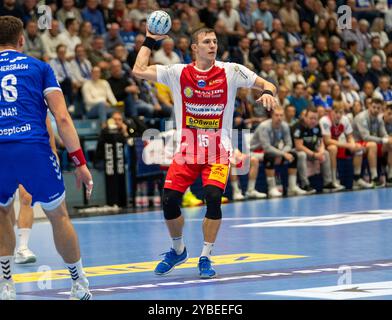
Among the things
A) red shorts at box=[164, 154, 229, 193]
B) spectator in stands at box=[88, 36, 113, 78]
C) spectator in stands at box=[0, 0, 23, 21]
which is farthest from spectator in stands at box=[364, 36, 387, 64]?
red shorts at box=[164, 154, 229, 193]

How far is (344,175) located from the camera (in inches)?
907

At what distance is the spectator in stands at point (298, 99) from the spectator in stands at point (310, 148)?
3.09 feet

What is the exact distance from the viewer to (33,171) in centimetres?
774

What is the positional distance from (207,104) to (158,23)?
2.97 ft

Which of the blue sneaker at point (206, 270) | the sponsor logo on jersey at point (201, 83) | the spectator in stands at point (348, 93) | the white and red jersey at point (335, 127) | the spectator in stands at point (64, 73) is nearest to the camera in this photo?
the blue sneaker at point (206, 270)

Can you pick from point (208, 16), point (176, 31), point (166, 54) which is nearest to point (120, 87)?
point (166, 54)

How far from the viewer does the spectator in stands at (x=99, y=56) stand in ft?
69.0

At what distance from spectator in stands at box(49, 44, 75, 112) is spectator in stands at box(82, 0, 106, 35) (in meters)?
2.27

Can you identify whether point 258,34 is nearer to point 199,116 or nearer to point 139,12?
point 139,12

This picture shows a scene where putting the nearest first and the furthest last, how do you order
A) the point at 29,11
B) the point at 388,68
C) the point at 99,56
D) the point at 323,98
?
the point at 29,11 < the point at 99,56 < the point at 323,98 < the point at 388,68

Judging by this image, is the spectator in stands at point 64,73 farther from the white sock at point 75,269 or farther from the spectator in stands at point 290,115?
the white sock at point 75,269

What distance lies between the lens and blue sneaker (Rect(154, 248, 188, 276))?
9.90 m

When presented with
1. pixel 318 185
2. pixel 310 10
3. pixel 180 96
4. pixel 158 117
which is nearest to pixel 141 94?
pixel 158 117

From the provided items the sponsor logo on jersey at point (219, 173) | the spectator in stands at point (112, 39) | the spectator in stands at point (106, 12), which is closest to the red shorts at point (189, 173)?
the sponsor logo on jersey at point (219, 173)
